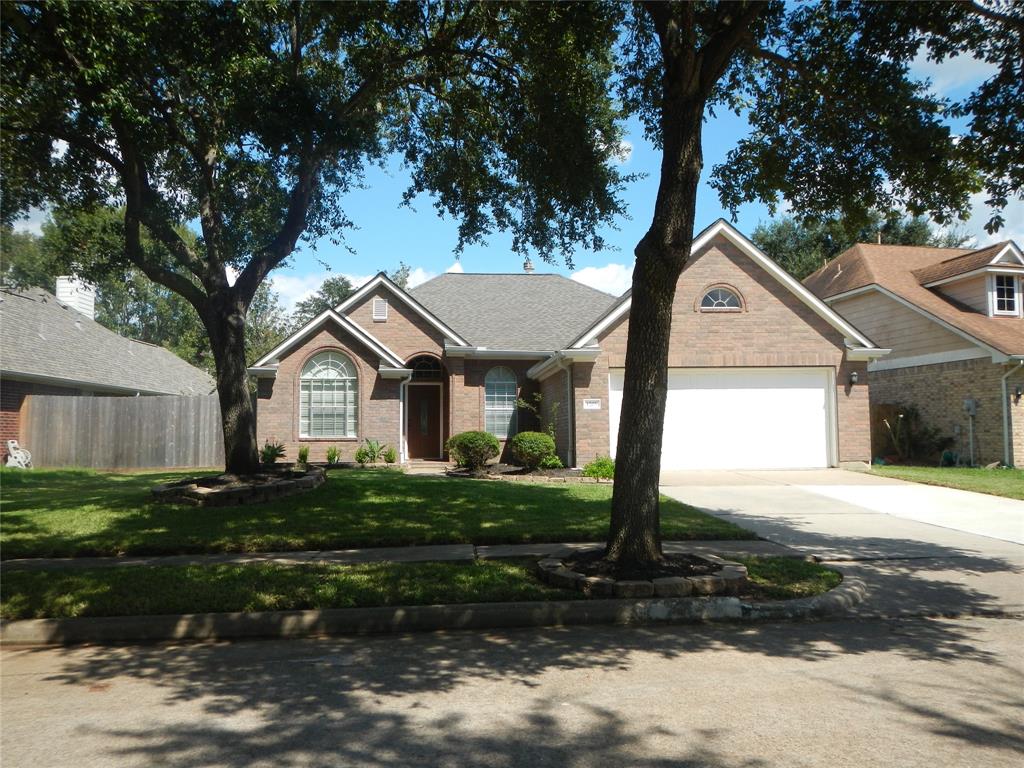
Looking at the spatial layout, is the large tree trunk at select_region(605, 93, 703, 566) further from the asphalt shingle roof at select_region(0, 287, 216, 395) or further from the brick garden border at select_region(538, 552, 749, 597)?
the asphalt shingle roof at select_region(0, 287, 216, 395)

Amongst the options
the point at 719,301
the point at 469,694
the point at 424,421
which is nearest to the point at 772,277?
the point at 719,301

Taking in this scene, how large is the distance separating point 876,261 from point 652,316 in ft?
70.6

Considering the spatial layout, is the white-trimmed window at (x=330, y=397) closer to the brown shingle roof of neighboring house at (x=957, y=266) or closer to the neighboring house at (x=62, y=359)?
the neighboring house at (x=62, y=359)

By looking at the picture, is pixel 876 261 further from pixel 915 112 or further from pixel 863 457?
pixel 915 112

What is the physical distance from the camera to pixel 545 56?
33.5 ft

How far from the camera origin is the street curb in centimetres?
598

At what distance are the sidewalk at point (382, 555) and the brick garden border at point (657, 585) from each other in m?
1.33

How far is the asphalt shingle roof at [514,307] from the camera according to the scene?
23016mm

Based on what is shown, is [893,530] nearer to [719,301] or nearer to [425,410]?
[719,301]

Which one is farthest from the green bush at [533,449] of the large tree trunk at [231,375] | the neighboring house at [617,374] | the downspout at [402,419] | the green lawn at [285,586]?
the green lawn at [285,586]

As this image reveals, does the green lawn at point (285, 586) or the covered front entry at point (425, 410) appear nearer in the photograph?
the green lawn at point (285, 586)

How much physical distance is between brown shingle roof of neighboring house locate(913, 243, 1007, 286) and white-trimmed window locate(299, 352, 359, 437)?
18.2 m

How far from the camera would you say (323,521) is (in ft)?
32.9

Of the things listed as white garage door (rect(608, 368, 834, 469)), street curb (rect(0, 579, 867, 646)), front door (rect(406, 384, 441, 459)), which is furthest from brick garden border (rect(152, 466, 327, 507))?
front door (rect(406, 384, 441, 459))
